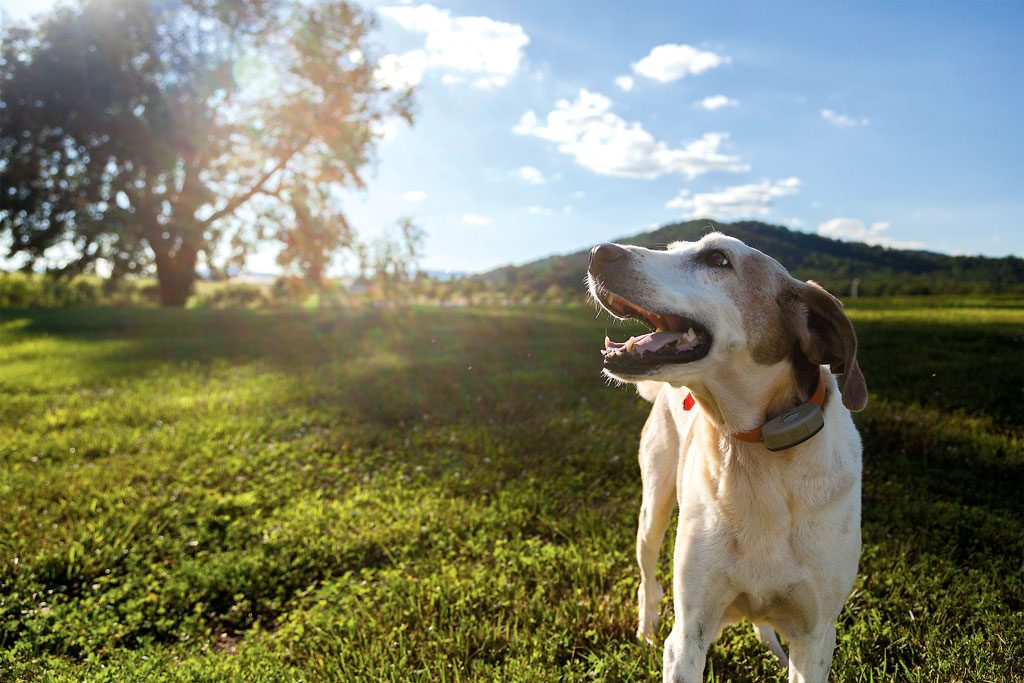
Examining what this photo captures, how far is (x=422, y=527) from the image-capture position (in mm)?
5301

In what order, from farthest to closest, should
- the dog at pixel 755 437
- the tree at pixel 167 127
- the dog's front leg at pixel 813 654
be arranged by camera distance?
1. the tree at pixel 167 127
2. the dog's front leg at pixel 813 654
3. the dog at pixel 755 437

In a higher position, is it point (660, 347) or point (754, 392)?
point (660, 347)

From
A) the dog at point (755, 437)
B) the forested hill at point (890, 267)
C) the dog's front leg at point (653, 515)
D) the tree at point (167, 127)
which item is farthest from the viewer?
the tree at point (167, 127)

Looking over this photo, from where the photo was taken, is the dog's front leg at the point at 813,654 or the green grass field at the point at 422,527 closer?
the dog's front leg at the point at 813,654

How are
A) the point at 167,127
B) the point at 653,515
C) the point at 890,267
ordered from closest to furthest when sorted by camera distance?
the point at 653,515
the point at 890,267
the point at 167,127

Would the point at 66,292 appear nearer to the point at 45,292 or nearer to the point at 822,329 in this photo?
the point at 45,292

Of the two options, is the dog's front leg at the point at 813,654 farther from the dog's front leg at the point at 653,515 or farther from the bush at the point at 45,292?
the bush at the point at 45,292

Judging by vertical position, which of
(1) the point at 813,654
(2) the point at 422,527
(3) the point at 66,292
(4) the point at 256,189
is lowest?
(2) the point at 422,527

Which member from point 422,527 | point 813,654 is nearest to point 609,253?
point 813,654

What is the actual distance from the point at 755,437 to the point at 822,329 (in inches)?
21.3

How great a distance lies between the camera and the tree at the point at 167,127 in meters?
25.2

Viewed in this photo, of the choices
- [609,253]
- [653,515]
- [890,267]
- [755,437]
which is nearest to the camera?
[755,437]

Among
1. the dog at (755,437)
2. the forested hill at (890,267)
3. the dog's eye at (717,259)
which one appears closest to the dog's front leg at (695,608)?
the dog at (755,437)

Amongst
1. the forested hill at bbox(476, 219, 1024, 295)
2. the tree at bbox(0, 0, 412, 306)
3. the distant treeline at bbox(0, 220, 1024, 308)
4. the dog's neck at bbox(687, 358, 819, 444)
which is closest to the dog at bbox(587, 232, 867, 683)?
the dog's neck at bbox(687, 358, 819, 444)
